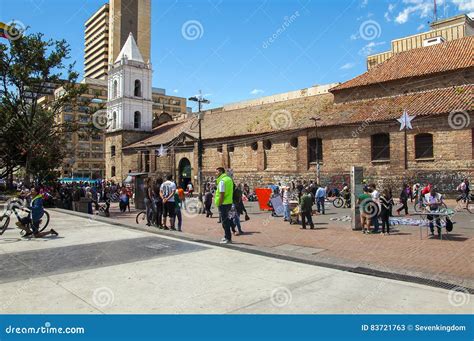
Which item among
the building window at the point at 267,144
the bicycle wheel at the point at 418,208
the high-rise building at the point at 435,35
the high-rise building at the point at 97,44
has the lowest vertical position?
the bicycle wheel at the point at 418,208

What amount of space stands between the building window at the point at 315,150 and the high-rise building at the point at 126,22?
80.7m

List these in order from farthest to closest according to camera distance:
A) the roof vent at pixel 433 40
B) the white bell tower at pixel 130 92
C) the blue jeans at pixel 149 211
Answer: the white bell tower at pixel 130 92, the roof vent at pixel 433 40, the blue jeans at pixel 149 211

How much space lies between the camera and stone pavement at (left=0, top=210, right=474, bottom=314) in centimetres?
472

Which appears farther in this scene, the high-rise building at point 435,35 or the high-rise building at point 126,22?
the high-rise building at point 126,22

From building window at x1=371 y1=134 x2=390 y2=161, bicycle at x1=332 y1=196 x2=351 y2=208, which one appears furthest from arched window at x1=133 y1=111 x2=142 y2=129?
bicycle at x1=332 y1=196 x2=351 y2=208

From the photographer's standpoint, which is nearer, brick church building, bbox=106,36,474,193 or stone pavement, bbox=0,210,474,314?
stone pavement, bbox=0,210,474,314

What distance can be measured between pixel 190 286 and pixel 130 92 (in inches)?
1977

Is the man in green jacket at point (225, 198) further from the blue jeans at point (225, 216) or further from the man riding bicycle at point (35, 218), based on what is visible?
the man riding bicycle at point (35, 218)

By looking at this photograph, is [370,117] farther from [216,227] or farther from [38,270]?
[38,270]

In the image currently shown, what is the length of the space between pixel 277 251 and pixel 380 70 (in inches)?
1123

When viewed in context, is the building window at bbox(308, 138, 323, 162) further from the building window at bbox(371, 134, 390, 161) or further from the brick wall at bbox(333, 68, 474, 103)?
the brick wall at bbox(333, 68, 474, 103)

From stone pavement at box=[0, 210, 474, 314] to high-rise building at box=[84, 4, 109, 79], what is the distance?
4139 inches

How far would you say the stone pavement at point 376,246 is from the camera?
6738 mm

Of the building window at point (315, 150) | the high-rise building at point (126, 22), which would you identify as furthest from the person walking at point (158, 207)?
the high-rise building at point (126, 22)
